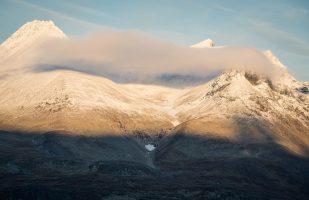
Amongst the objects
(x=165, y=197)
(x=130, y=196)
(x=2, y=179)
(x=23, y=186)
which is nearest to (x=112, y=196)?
(x=130, y=196)

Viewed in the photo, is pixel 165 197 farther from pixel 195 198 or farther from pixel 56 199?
pixel 56 199

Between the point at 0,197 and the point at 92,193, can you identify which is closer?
the point at 0,197

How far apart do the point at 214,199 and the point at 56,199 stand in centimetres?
6474

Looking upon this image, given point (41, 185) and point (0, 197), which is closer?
point (0, 197)

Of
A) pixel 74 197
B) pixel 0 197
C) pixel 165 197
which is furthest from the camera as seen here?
pixel 165 197

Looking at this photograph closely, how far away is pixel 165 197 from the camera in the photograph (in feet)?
638

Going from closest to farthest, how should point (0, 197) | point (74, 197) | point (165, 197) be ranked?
point (0, 197) < point (74, 197) < point (165, 197)

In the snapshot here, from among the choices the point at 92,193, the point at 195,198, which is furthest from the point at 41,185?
the point at 195,198

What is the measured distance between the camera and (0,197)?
16788cm

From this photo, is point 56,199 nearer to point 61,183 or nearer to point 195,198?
point 61,183

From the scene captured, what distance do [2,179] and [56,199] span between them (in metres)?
33.7

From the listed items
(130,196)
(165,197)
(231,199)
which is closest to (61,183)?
(130,196)

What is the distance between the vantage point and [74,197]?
180 meters

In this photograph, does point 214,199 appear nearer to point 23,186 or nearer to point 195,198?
point 195,198
